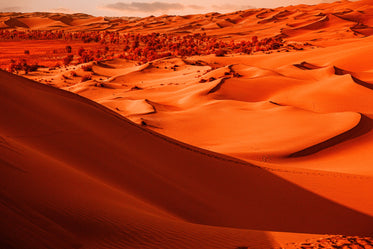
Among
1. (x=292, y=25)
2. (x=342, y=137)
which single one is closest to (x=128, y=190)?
(x=342, y=137)

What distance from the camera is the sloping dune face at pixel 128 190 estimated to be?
3.31 meters

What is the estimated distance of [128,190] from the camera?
5277 mm

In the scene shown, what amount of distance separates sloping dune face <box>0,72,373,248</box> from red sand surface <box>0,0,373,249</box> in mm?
20

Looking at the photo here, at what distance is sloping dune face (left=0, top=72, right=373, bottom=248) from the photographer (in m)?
3.31

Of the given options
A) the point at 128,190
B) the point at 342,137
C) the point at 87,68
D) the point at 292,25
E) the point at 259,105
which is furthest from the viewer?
the point at 292,25

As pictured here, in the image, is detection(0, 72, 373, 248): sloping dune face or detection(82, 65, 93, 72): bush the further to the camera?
detection(82, 65, 93, 72): bush

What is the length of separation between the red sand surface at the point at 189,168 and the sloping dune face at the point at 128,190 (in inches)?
0.8

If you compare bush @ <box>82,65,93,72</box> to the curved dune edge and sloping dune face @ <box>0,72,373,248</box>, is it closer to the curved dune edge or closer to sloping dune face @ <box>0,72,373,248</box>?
sloping dune face @ <box>0,72,373,248</box>

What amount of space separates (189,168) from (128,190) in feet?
6.68

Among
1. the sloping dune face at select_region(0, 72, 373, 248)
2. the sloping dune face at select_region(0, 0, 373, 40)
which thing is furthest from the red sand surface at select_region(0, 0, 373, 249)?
the sloping dune face at select_region(0, 0, 373, 40)

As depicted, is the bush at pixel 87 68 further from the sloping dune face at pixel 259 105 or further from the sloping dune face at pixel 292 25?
the sloping dune face at pixel 292 25

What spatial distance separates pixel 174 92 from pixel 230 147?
808 cm

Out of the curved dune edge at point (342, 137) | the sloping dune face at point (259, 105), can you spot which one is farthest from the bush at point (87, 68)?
the curved dune edge at point (342, 137)

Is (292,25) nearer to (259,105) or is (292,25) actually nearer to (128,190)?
(259,105)
